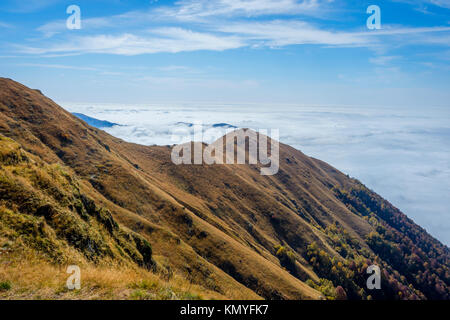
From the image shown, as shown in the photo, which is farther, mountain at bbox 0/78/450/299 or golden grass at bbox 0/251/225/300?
mountain at bbox 0/78/450/299

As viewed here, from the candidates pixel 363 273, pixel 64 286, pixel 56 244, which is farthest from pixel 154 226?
pixel 363 273

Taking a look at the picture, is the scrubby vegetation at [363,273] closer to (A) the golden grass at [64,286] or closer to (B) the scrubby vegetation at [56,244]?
(B) the scrubby vegetation at [56,244]

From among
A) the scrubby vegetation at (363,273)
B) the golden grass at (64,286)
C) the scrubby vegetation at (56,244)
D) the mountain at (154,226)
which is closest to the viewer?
the golden grass at (64,286)

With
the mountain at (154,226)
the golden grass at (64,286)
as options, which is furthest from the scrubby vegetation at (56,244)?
the mountain at (154,226)

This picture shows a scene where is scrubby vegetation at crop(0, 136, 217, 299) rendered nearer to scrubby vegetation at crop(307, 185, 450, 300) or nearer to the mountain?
the mountain

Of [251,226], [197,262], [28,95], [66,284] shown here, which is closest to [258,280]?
[197,262]

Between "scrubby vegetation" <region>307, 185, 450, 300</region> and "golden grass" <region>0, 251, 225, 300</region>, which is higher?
"golden grass" <region>0, 251, 225, 300</region>

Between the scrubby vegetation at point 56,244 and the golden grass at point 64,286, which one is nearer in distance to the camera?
the golden grass at point 64,286

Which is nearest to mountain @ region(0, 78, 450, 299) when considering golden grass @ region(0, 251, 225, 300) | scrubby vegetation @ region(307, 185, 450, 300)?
golden grass @ region(0, 251, 225, 300)

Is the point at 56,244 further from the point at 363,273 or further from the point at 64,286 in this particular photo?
the point at 363,273
